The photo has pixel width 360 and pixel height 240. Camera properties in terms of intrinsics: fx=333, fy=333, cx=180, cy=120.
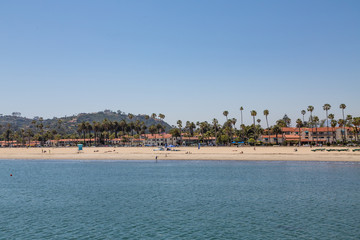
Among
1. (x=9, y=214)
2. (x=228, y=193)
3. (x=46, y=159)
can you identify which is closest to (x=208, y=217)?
(x=228, y=193)

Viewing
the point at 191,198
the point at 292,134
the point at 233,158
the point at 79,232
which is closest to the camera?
the point at 79,232

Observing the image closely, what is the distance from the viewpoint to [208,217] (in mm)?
29750

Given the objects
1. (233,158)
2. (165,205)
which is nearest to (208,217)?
(165,205)

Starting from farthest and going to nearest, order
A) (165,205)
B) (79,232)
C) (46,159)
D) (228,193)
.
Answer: (46,159) < (228,193) < (165,205) < (79,232)

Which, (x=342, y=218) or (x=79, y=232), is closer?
(x=79, y=232)

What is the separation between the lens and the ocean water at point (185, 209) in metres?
25.1

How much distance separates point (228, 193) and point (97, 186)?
801 inches

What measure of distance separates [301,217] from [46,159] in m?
102

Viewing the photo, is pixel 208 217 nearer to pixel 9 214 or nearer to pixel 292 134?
pixel 9 214

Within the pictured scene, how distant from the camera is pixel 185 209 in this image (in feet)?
109

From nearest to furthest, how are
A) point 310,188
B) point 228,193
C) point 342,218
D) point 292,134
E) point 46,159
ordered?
point 342,218 → point 228,193 → point 310,188 → point 46,159 → point 292,134

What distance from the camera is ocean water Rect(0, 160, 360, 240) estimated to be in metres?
25.1

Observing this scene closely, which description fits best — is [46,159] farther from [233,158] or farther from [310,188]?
[310,188]

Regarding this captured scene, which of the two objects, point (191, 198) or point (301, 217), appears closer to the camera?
point (301, 217)
